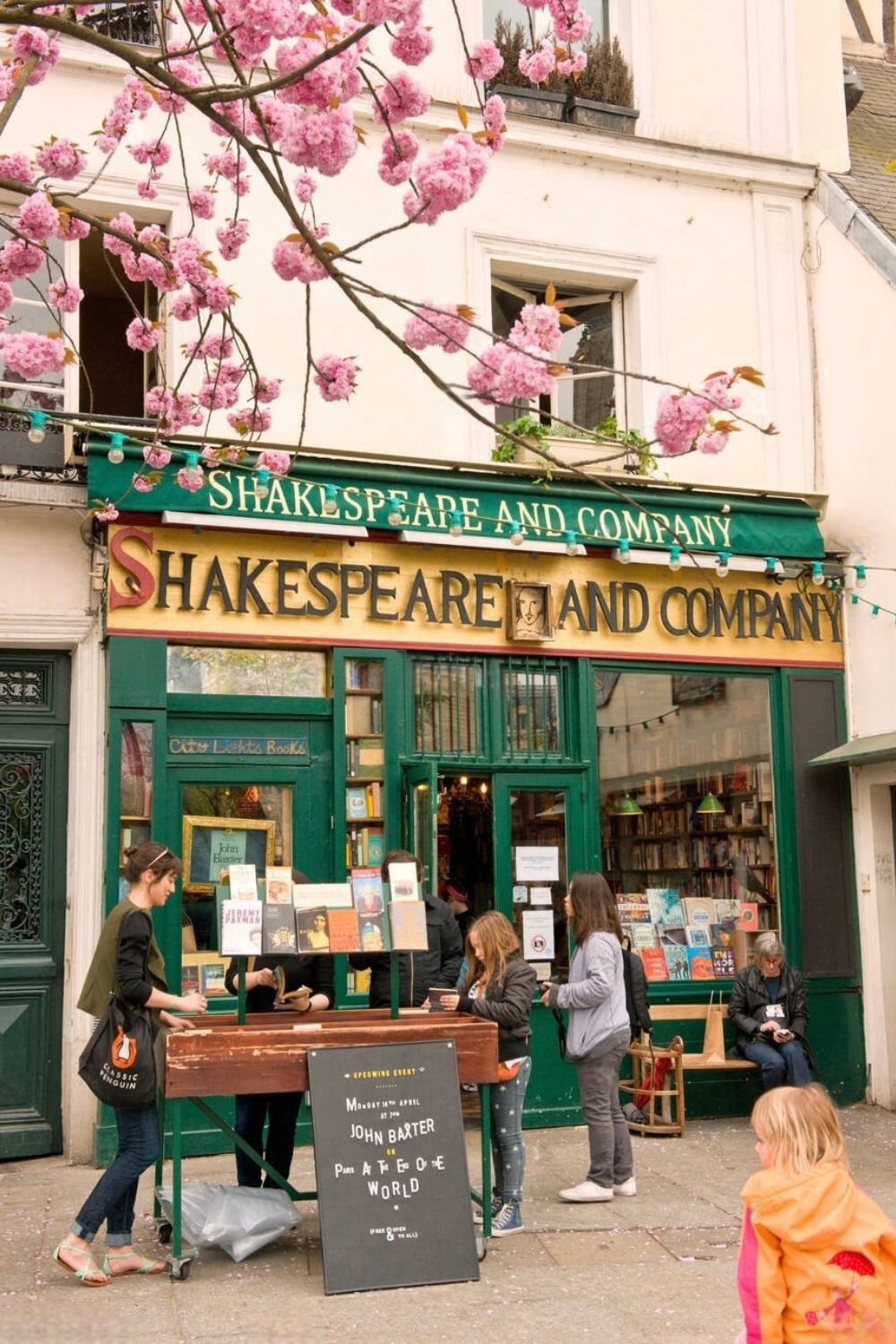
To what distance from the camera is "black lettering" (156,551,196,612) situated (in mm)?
9141

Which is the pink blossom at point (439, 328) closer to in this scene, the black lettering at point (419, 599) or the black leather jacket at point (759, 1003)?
the black lettering at point (419, 599)

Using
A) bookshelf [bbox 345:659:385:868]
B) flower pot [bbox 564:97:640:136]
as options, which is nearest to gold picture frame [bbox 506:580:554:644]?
bookshelf [bbox 345:659:385:868]

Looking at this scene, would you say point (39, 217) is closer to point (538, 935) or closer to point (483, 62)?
point (483, 62)

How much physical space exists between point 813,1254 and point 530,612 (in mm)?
6850

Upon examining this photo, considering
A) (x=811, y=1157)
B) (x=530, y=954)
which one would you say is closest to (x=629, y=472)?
(x=530, y=954)

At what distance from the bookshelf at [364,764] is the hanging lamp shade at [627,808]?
1.85 m

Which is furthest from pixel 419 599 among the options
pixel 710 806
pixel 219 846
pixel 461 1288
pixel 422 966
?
pixel 461 1288

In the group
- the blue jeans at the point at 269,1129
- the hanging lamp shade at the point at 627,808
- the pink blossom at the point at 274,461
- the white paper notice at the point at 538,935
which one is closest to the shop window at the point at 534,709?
the hanging lamp shade at the point at 627,808

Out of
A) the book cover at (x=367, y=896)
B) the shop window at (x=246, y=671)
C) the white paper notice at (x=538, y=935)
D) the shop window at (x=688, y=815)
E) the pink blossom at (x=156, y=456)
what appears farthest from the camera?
the shop window at (x=688, y=815)

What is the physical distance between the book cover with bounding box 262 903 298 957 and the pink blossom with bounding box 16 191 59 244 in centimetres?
310

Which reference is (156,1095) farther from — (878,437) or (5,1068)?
(878,437)

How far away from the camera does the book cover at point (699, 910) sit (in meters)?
10.6

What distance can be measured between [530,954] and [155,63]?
6.86 metres

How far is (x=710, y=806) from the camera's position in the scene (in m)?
10.8
